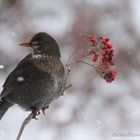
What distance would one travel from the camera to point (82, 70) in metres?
6.75

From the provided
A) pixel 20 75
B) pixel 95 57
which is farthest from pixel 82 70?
pixel 95 57

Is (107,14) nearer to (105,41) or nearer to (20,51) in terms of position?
(20,51)

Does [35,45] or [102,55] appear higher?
[102,55]

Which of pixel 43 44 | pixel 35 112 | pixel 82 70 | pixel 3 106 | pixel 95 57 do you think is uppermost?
pixel 95 57

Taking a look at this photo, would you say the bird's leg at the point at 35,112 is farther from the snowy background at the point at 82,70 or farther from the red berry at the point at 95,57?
the snowy background at the point at 82,70

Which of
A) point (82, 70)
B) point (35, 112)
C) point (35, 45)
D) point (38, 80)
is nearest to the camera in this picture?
point (35, 112)

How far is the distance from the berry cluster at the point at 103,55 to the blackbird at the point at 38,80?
24.2 inches

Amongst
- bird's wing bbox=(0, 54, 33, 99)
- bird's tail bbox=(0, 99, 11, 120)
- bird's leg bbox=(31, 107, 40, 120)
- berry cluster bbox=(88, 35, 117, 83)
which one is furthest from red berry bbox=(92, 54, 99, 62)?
bird's tail bbox=(0, 99, 11, 120)

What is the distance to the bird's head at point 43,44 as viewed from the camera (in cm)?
451

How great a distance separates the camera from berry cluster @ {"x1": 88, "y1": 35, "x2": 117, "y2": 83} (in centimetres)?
396

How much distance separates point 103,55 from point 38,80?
2.77 feet

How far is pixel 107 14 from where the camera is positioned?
711 cm

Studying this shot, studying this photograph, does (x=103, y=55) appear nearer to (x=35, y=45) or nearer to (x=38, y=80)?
(x=35, y=45)

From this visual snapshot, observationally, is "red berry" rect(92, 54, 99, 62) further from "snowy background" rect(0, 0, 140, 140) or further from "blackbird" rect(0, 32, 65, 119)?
"snowy background" rect(0, 0, 140, 140)
